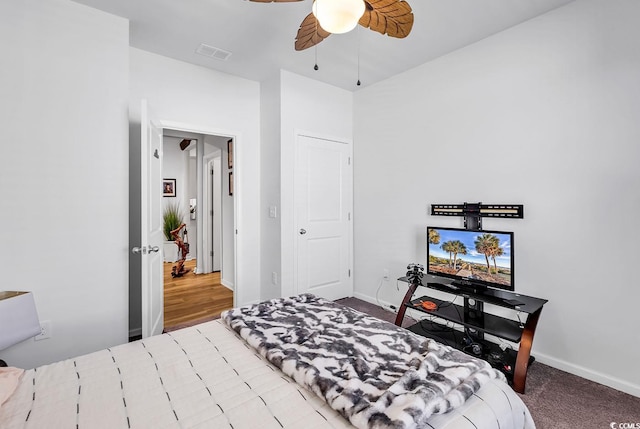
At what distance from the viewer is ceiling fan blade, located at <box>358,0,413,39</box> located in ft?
5.15

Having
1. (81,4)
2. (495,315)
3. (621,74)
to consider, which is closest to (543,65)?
(621,74)

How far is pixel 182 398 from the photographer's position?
1.13 meters

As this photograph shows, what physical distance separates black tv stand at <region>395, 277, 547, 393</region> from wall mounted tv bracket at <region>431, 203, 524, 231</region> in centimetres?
63

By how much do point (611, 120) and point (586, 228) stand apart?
30.0 inches

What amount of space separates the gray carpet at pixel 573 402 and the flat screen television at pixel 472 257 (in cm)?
67

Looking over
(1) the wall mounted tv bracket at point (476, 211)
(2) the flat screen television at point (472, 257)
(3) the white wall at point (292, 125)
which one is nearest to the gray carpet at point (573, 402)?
(2) the flat screen television at point (472, 257)

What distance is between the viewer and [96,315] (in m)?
2.27

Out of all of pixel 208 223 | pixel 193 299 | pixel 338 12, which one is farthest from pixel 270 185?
pixel 208 223

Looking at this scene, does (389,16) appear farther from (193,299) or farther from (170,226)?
(170,226)

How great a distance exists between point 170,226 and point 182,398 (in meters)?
5.32

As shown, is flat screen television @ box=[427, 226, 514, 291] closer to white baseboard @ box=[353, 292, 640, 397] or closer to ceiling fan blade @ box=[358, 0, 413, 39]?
white baseboard @ box=[353, 292, 640, 397]

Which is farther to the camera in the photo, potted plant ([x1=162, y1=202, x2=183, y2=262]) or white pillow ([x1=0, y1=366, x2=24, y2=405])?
potted plant ([x1=162, y1=202, x2=183, y2=262])

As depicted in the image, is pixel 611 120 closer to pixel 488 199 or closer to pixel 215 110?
pixel 488 199

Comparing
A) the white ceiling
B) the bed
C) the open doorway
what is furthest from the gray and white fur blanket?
the white ceiling
